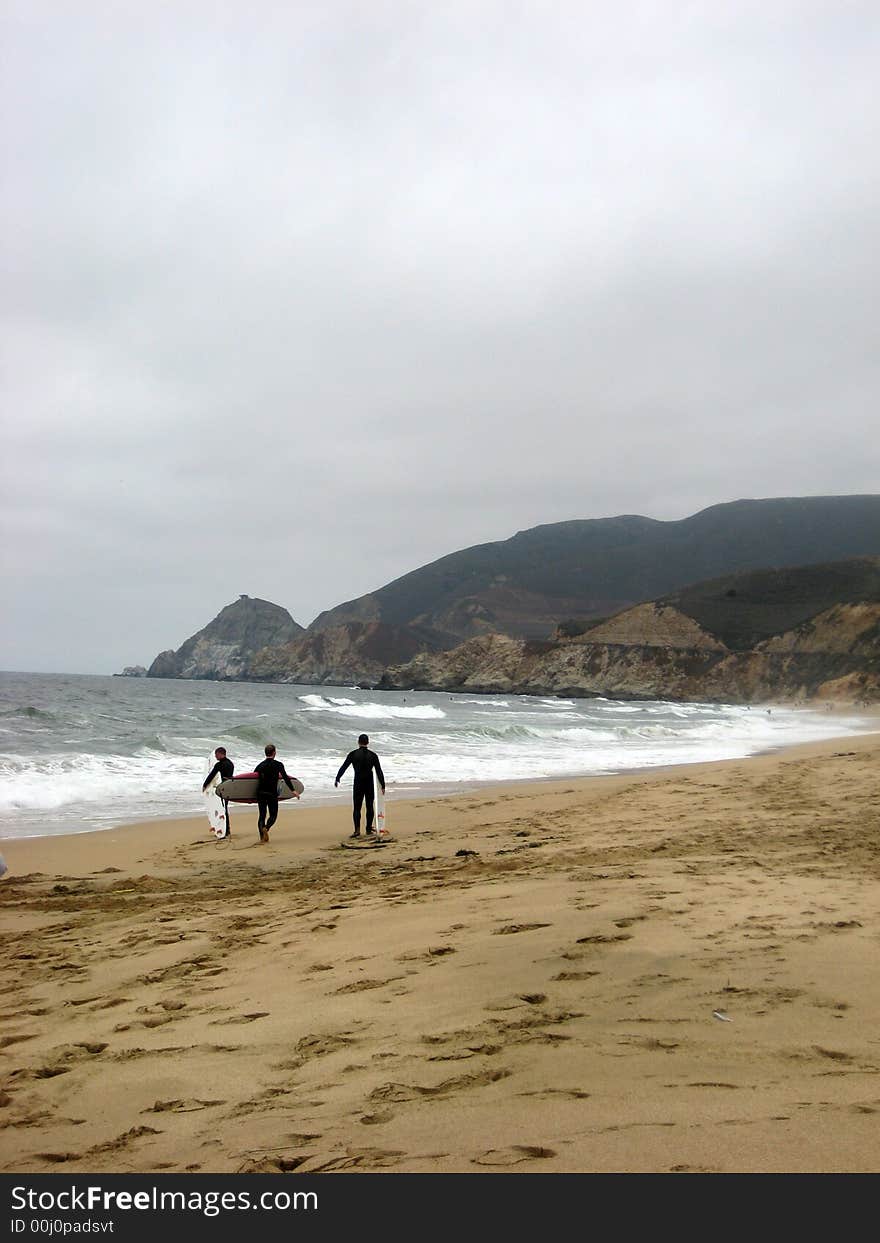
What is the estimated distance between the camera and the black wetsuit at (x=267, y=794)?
1148 centimetres

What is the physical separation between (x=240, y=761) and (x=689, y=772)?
1066cm

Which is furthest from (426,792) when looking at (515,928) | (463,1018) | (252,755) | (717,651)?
(717,651)

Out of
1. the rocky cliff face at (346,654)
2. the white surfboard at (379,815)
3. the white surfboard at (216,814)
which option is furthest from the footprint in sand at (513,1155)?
the rocky cliff face at (346,654)

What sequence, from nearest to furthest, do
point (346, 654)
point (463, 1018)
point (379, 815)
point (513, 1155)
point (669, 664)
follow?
point (513, 1155)
point (463, 1018)
point (379, 815)
point (669, 664)
point (346, 654)

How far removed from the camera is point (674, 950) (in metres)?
4.46

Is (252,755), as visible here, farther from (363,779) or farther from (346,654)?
(346,654)

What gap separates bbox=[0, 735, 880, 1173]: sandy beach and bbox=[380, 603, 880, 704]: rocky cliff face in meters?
78.8

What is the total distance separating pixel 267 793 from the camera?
1165 cm

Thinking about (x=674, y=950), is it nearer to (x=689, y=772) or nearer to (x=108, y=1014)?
(x=108, y=1014)

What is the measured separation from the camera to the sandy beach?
271 centimetres

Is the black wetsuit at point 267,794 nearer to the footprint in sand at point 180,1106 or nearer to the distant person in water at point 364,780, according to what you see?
the distant person in water at point 364,780

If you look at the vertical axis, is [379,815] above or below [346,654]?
below

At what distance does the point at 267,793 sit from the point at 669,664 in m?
99.0
